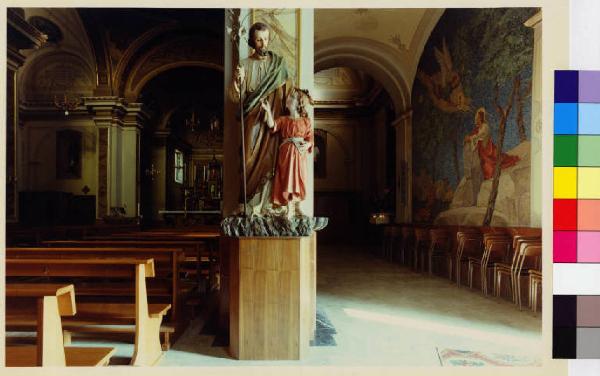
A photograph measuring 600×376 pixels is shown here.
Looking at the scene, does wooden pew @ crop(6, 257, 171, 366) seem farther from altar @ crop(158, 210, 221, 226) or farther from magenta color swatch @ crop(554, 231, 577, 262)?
altar @ crop(158, 210, 221, 226)

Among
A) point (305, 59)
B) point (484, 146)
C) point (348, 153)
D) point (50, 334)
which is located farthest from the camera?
point (348, 153)

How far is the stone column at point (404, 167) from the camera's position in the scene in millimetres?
10891

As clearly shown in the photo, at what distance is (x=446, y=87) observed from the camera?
→ 8.69 meters

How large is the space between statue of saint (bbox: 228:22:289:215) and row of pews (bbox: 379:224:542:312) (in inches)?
131

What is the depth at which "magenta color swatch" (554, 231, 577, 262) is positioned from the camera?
10.5 feet

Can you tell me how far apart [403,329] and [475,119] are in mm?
4730

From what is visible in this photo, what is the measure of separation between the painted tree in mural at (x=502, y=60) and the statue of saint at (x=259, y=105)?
161 inches

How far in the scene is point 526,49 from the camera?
6.03 metres

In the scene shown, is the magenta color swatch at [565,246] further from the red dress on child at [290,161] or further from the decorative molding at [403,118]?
the decorative molding at [403,118]

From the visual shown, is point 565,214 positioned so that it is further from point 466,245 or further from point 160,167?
point 160,167

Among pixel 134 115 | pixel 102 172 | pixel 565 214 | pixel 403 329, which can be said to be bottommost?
pixel 403 329

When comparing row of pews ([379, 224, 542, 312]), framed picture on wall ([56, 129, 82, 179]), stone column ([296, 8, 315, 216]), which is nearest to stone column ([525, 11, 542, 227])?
row of pews ([379, 224, 542, 312])

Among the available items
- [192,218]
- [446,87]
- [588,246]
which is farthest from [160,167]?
[588,246]

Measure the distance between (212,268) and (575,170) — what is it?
4.49 meters
